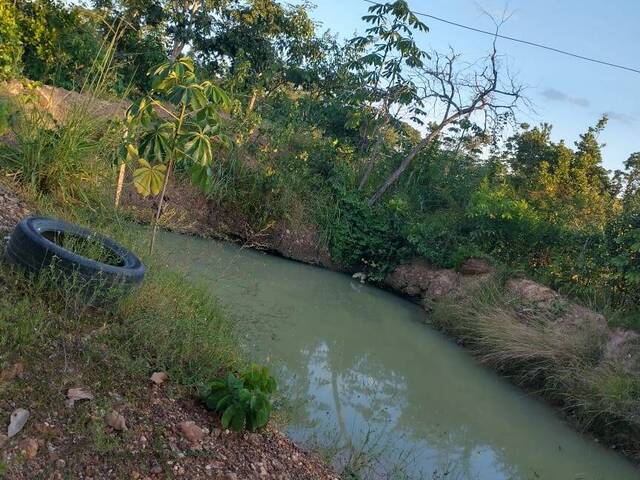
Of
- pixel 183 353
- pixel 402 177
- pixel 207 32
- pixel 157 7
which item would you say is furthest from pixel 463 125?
pixel 183 353

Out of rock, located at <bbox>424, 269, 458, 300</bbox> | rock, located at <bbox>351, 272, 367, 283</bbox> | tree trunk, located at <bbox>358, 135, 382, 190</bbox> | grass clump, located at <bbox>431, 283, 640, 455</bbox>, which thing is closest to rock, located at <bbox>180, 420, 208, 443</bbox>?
grass clump, located at <bbox>431, 283, 640, 455</bbox>

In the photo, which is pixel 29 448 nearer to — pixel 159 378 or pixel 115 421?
pixel 115 421

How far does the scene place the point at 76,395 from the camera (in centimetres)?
297

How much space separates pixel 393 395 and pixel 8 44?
6.86 m

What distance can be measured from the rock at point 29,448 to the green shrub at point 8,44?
681 centimetres

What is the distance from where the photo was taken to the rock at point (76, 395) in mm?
2922

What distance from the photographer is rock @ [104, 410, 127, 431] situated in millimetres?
2926

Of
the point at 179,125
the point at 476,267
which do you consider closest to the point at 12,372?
the point at 179,125

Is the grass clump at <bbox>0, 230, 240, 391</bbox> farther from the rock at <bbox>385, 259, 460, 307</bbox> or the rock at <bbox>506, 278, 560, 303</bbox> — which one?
the rock at <bbox>385, 259, 460, 307</bbox>

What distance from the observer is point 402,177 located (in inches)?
494

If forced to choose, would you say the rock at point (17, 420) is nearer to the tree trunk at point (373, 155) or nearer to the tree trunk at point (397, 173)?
the tree trunk at point (397, 173)

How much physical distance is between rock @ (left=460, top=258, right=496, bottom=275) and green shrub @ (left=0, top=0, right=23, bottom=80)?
7.03 meters

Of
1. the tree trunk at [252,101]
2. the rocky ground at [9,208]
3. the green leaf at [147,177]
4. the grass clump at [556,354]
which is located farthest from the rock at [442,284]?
the rocky ground at [9,208]

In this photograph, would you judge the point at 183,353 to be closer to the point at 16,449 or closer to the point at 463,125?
the point at 16,449
